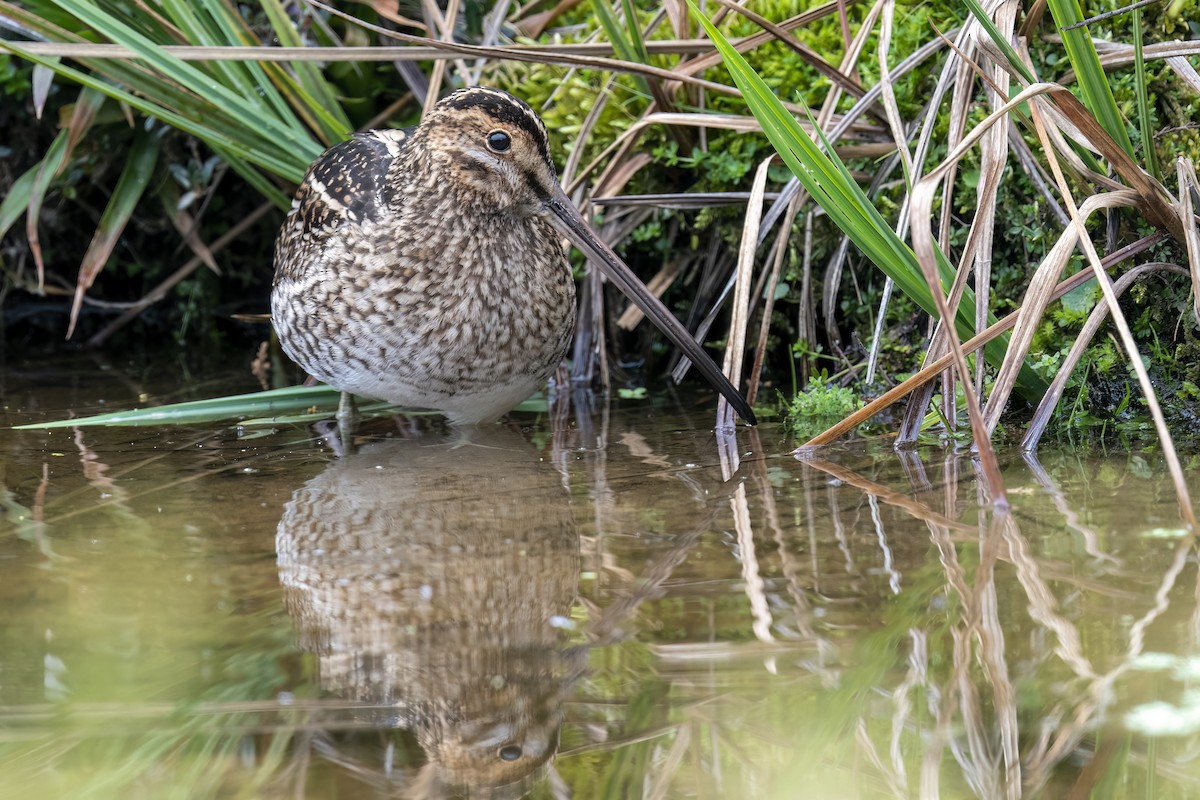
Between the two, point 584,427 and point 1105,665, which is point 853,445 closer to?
point 584,427

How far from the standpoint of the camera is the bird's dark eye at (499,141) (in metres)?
3.33

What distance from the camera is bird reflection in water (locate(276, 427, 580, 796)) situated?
5.29 feet

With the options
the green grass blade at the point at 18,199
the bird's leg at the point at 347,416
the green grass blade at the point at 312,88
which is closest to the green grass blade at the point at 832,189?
the bird's leg at the point at 347,416

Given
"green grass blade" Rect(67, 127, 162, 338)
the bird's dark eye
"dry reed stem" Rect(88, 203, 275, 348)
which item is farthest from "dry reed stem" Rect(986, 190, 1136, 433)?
"dry reed stem" Rect(88, 203, 275, 348)

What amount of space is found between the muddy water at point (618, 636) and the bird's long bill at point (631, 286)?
44 cm

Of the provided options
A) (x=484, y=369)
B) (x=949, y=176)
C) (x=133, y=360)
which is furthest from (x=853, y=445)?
(x=133, y=360)

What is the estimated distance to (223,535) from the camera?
2.51m

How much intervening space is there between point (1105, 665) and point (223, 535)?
165 cm

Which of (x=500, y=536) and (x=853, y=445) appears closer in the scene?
(x=500, y=536)

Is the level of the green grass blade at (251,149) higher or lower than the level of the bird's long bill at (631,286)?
higher

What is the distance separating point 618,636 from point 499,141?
5.96 ft

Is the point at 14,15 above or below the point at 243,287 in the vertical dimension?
above

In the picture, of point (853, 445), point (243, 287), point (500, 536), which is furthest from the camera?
point (243, 287)

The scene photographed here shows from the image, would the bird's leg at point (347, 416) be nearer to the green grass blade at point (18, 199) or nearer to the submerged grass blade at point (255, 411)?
the submerged grass blade at point (255, 411)
